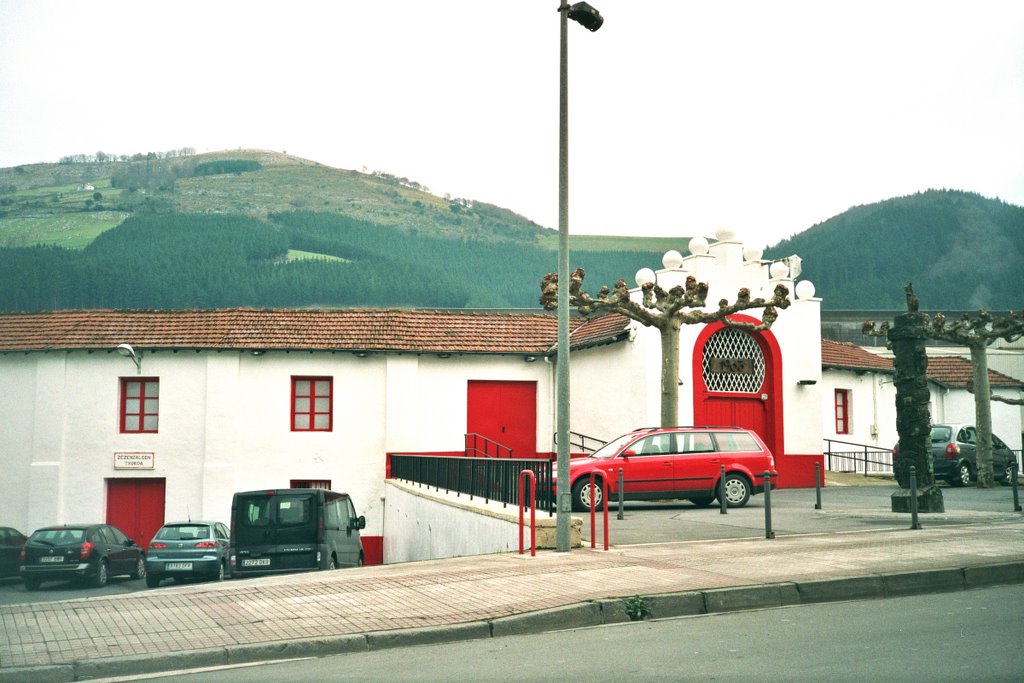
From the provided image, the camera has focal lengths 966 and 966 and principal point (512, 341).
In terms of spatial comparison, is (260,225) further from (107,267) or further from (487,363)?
(487,363)

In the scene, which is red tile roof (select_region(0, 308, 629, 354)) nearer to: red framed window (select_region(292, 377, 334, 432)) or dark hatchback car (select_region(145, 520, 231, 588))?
red framed window (select_region(292, 377, 334, 432))

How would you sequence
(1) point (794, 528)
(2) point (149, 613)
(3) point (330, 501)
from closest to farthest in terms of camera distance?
(2) point (149, 613) < (1) point (794, 528) < (3) point (330, 501)

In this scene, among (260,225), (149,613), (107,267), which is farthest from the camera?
(260,225)

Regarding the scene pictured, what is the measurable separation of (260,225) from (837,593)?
4876 inches

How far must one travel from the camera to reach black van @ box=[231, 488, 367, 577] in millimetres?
20016

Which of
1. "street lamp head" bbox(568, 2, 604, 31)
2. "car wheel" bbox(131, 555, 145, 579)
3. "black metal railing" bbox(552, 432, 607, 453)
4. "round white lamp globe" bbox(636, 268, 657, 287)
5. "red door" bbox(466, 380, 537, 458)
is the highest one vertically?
"street lamp head" bbox(568, 2, 604, 31)

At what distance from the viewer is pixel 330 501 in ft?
69.4

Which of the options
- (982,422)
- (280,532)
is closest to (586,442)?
(982,422)

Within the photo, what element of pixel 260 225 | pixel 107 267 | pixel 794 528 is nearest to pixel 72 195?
pixel 260 225

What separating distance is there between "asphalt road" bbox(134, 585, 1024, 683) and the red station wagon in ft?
34.5

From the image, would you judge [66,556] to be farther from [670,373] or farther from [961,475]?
[961,475]

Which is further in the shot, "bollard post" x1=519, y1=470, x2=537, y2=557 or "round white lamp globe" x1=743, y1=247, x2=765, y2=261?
"round white lamp globe" x1=743, y1=247, x2=765, y2=261

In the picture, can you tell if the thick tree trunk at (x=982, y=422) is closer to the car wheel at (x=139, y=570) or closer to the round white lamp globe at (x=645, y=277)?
the round white lamp globe at (x=645, y=277)

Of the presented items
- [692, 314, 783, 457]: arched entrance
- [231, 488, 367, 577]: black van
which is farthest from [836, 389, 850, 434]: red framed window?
[231, 488, 367, 577]: black van
